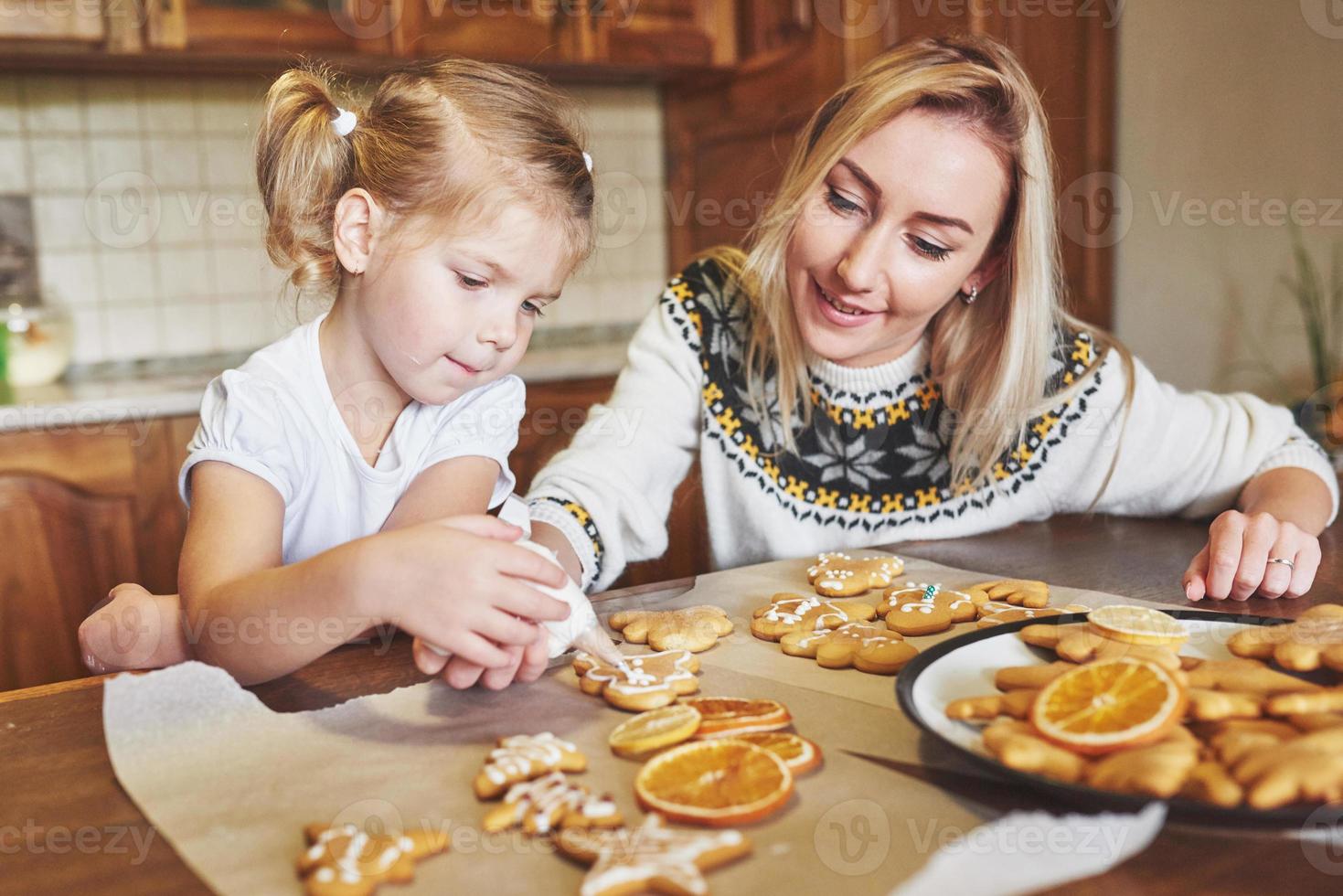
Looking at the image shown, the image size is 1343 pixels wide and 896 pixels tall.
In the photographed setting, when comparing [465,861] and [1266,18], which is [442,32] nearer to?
[1266,18]

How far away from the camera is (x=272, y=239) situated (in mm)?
1219

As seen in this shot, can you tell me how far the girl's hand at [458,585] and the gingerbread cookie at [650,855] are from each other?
0.20m

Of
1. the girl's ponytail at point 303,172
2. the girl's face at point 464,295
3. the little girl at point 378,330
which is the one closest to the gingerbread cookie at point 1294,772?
the little girl at point 378,330

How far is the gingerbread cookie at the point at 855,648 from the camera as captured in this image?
85 cm

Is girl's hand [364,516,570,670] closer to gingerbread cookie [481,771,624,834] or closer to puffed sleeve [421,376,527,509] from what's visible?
gingerbread cookie [481,771,624,834]

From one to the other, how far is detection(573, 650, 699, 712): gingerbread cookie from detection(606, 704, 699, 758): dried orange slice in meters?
0.03

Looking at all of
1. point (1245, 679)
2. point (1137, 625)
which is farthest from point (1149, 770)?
point (1137, 625)

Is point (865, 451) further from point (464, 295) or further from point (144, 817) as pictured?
point (144, 817)

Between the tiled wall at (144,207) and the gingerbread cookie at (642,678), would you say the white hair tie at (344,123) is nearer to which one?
the gingerbread cookie at (642,678)

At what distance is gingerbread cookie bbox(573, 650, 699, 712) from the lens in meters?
0.78

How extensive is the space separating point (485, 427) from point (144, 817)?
705mm

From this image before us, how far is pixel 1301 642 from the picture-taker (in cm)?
79

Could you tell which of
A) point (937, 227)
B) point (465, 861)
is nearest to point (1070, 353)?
point (937, 227)

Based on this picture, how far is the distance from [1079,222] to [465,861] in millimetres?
2720
